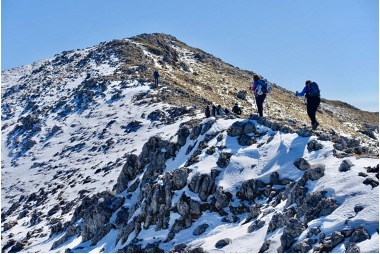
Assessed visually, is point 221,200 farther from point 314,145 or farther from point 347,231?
point 347,231

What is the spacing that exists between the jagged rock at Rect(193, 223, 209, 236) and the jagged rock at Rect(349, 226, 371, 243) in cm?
702

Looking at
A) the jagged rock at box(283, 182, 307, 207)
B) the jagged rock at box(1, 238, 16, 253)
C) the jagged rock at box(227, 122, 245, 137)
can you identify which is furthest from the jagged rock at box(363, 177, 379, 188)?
the jagged rock at box(1, 238, 16, 253)

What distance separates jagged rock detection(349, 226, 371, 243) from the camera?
11.9 meters

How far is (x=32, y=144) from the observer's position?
50344 mm

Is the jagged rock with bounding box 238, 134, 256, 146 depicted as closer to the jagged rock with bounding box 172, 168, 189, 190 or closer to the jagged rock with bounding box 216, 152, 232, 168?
the jagged rock with bounding box 216, 152, 232, 168

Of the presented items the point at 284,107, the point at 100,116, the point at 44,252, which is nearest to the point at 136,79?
the point at 100,116

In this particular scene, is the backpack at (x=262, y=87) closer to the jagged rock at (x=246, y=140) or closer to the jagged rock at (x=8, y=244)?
the jagged rock at (x=246, y=140)

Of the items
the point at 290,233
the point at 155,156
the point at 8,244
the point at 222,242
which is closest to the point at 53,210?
the point at 8,244

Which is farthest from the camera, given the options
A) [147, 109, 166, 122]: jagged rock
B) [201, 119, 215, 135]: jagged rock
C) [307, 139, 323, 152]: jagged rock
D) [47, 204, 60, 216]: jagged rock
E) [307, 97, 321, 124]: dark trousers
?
[147, 109, 166, 122]: jagged rock

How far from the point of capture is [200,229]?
17.9 metres

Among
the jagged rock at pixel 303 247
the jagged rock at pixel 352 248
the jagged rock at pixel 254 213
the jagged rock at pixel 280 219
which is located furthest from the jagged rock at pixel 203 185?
the jagged rock at pixel 352 248

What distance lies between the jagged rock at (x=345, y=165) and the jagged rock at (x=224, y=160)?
6.20 metres

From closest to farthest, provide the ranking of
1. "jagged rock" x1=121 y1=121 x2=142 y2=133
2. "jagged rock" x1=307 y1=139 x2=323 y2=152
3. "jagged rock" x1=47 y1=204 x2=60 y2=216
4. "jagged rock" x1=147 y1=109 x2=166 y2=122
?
"jagged rock" x1=307 y1=139 x2=323 y2=152, "jagged rock" x1=47 y1=204 x2=60 y2=216, "jagged rock" x1=147 y1=109 x2=166 y2=122, "jagged rock" x1=121 y1=121 x2=142 y2=133

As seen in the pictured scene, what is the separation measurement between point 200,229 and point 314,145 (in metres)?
6.04
